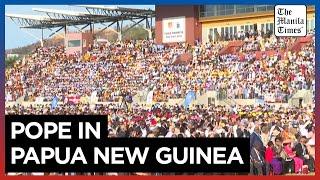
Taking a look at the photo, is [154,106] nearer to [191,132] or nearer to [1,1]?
[191,132]

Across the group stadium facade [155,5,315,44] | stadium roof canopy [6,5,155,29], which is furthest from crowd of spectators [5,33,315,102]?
stadium roof canopy [6,5,155,29]

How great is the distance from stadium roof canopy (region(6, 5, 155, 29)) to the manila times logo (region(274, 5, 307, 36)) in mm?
1632

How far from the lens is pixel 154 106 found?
510 inches

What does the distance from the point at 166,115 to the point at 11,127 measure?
202cm

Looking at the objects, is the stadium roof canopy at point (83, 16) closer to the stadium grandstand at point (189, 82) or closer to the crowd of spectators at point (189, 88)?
the stadium grandstand at point (189, 82)

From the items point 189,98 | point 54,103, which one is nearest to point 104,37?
point 54,103

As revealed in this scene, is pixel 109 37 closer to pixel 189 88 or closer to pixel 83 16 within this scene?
pixel 83 16

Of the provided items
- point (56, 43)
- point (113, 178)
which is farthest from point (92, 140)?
point (56, 43)

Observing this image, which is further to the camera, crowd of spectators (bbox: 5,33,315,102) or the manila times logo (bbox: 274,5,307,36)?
crowd of spectators (bbox: 5,33,315,102)

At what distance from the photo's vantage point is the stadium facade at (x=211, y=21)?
12.7 m

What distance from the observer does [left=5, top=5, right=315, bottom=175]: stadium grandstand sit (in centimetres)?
1280

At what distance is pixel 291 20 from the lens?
12.7m

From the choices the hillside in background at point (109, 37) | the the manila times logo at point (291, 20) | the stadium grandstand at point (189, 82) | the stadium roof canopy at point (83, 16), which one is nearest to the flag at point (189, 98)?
the stadium grandstand at point (189, 82)

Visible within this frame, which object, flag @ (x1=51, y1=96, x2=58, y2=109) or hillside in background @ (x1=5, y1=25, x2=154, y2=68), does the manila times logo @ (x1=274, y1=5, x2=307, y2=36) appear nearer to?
hillside in background @ (x1=5, y1=25, x2=154, y2=68)
